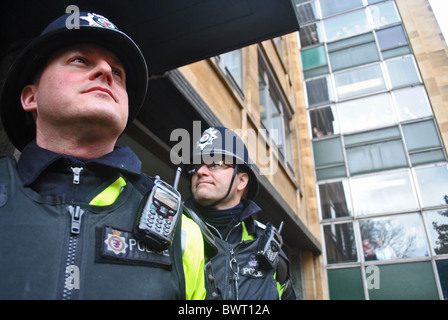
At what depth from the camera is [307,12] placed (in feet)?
46.0

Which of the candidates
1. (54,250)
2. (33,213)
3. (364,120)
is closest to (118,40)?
(33,213)

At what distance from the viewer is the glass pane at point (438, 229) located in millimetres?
8875

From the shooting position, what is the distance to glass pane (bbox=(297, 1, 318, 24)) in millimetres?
13859

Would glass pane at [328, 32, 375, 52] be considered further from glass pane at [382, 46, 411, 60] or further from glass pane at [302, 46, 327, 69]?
glass pane at [382, 46, 411, 60]

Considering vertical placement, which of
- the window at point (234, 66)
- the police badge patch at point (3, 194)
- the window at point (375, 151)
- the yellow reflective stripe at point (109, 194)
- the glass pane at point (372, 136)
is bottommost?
the police badge patch at point (3, 194)

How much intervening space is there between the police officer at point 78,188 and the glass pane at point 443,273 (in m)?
9.35

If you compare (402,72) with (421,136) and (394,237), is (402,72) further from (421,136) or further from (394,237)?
(394,237)

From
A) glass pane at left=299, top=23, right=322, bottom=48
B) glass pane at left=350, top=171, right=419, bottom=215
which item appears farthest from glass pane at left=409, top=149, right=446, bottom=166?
glass pane at left=299, top=23, right=322, bottom=48

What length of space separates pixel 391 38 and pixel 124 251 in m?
13.3

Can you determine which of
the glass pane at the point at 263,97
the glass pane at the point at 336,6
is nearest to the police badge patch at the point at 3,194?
the glass pane at the point at 263,97

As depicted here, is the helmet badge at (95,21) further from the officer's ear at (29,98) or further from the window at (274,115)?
the window at (274,115)

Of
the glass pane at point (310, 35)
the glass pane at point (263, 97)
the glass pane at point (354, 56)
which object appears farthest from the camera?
the glass pane at point (310, 35)

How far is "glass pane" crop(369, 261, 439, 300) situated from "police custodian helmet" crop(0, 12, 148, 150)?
30.5 feet
